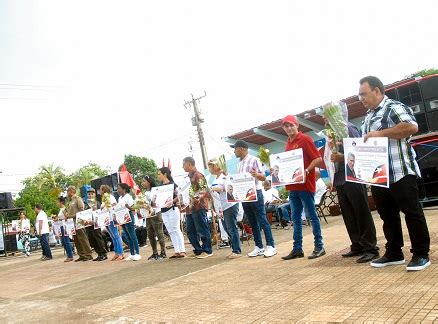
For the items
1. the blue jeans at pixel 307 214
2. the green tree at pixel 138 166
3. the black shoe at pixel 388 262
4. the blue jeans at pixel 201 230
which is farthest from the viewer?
the green tree at pixel 138 166

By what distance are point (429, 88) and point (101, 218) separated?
868 centimetres

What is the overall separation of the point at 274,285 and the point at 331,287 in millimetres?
703

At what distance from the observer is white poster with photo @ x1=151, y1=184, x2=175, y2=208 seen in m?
8.12

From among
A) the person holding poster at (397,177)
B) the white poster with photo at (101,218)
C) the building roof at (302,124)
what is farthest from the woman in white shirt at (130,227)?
the building roof at (302,124)

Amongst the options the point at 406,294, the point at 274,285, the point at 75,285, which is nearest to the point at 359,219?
the point at 274,285

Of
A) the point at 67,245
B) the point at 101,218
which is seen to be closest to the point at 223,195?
the point at 101,218

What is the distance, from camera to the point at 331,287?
3750mm

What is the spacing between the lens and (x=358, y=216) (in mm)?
5062

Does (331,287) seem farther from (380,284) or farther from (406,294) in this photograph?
(406,294)

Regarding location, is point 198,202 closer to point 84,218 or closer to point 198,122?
point 84,218

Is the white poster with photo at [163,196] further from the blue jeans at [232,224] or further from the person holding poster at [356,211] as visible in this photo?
the person holding poster at [356,211]

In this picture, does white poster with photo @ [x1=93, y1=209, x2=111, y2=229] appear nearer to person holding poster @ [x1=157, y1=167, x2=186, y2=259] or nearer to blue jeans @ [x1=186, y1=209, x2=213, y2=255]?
person holding poster @ [x1=157, y1=167, x2=186, y2=259]

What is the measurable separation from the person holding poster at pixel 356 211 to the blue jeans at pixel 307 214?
15.5 inches

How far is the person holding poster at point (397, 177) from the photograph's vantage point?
12.5 ft
